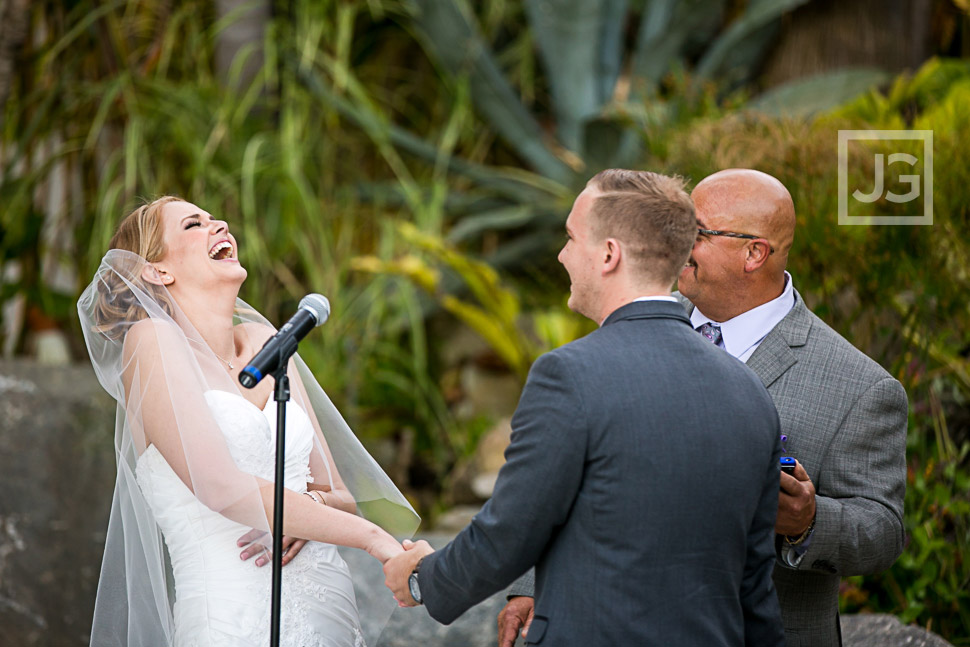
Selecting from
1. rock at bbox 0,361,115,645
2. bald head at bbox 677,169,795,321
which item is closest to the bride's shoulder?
bald head at bbox 677,169,795,321

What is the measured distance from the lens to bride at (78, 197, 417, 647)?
2.20 m

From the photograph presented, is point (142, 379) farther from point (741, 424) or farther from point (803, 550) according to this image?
point (803, 550)

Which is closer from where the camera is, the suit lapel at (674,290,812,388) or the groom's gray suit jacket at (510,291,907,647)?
the groom's gray suit jacket at (510,291,907,647)

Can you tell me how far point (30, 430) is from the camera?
471cm

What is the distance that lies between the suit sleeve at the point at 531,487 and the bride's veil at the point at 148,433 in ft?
2.22

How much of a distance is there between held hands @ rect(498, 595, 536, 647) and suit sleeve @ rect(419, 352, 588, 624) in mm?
457

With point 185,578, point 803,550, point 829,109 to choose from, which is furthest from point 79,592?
point 829,109

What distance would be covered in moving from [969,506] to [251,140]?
3865 millimetres

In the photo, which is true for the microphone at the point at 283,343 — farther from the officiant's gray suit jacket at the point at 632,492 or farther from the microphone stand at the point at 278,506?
the officiant's gray suit jacket at the point at 632,492

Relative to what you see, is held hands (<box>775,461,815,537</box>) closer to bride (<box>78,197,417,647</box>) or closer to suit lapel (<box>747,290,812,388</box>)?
suit lapel (<box>747,290,812,388</box>)

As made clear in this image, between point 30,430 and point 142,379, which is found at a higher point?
point 142,379

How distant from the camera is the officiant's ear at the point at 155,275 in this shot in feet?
7.72

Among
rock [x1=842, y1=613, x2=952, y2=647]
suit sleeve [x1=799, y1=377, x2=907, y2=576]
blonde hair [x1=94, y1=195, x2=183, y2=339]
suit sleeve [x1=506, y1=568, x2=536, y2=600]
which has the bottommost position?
rock [x1=842, y1=613, x2=952, y2=647]

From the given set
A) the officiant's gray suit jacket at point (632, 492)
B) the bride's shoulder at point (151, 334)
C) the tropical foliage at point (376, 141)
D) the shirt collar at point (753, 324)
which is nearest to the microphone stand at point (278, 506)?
the officiant's gray suit jacket at point (632, 492)
